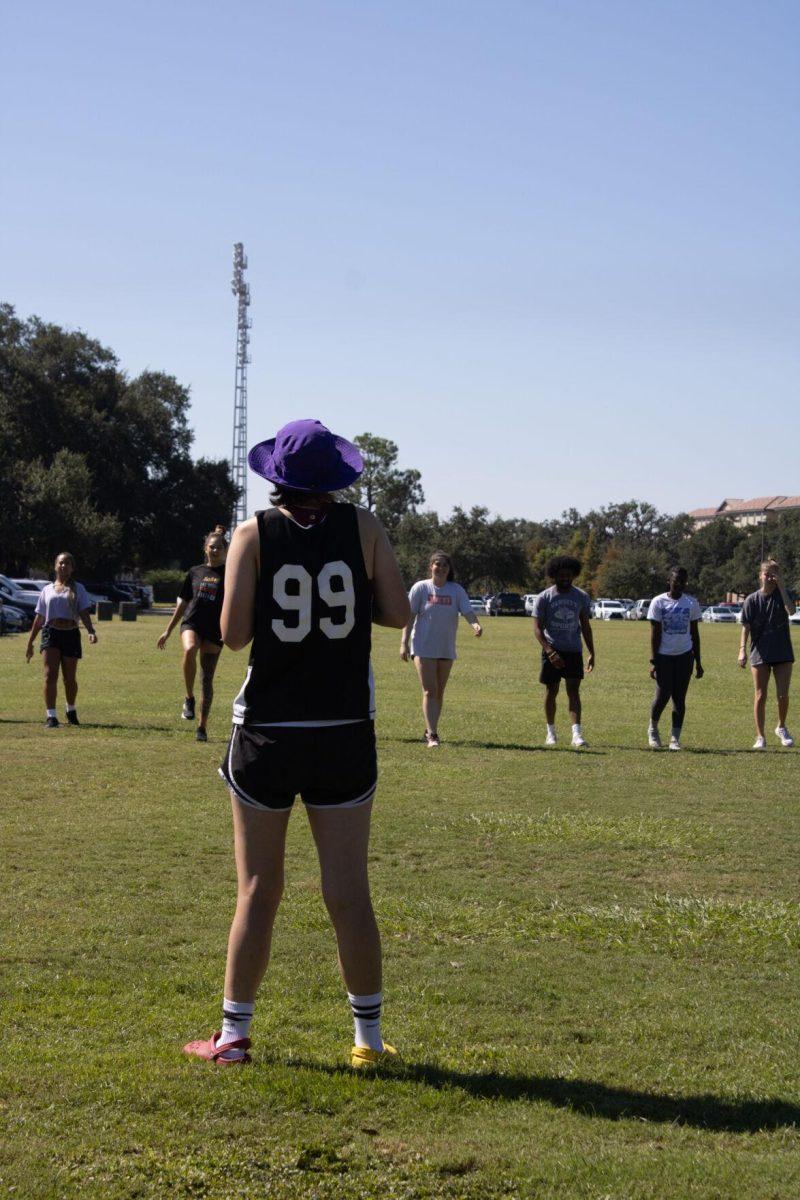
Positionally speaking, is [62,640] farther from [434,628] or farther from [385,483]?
[385,483]

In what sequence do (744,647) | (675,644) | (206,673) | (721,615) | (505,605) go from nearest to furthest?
(206,673) → (675,644) → (744,647) → (505,605) → (721,615)

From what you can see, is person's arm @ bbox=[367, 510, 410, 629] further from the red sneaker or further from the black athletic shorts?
the red sneaker

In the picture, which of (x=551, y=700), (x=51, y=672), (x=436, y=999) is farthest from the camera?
(x=51, y=672)

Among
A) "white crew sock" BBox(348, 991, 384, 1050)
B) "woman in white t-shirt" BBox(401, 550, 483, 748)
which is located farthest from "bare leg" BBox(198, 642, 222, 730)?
"white crew sock" BBox(348, 991, 384, 1050)

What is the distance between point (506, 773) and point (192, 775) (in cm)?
292

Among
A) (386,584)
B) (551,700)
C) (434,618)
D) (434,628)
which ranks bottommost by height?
(551,700)

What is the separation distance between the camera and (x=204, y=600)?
13953 mm

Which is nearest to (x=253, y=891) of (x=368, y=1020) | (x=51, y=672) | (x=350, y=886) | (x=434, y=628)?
(x=350, y=886)

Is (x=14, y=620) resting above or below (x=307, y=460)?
below

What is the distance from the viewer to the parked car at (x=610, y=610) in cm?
9338

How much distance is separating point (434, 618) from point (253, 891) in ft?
31.5

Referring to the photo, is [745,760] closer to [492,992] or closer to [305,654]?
[492,992]

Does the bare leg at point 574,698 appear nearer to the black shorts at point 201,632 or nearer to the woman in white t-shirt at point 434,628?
the woman in white t-shirt at point 434,628

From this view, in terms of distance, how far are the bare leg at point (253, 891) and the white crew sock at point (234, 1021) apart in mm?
21
